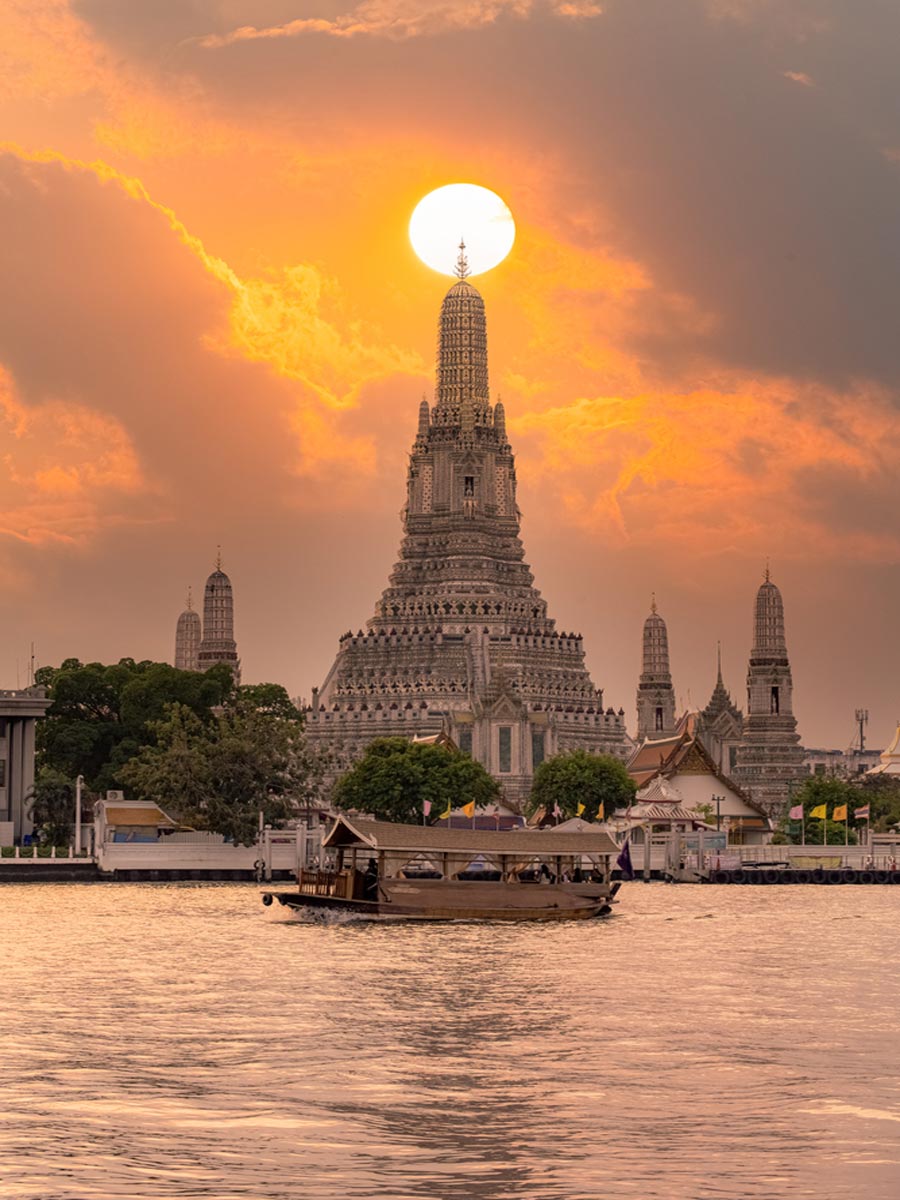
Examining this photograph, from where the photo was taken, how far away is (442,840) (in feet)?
252

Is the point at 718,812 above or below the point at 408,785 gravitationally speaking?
below

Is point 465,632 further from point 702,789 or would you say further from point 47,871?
point 47,871

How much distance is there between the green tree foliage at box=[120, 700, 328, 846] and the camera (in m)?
107

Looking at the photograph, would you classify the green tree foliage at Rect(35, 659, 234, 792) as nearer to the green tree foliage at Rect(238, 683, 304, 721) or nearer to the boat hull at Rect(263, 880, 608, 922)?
the green tree foliage at Rect(238, 683, 304, 721)

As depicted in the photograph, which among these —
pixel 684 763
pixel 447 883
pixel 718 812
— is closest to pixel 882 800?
pixel 684 763

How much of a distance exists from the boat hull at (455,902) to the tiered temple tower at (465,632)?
8964cm

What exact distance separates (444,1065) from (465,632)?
138014 mm

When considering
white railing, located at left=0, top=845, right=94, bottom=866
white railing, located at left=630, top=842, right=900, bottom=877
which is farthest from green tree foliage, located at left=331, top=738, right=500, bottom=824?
white railing, located at left=0, top=845, right=94, bottom=866

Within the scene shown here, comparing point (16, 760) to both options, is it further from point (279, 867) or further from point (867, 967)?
point (867, 967)

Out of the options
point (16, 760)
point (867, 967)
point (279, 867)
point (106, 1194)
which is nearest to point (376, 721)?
point (16, 760)

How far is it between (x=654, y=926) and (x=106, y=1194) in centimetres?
4957

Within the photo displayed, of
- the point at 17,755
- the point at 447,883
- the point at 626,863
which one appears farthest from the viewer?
the point at 17,755

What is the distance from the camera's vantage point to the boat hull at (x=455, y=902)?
75.8 metres

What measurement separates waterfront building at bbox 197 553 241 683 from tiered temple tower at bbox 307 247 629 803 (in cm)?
1680
